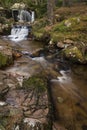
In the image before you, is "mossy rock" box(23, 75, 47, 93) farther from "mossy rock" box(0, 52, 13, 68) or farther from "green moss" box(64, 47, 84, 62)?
"green moss" box(64, 47, 84, 62)

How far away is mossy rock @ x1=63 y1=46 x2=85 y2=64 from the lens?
12676mm

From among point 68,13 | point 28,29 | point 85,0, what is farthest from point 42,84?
point 85,0

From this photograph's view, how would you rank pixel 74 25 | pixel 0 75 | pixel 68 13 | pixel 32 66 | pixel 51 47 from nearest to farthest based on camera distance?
pixel 0 75
pixel 32 66
pixel 51 47
pixel 74 25
pixel 68 13

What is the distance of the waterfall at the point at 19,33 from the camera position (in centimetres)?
1877

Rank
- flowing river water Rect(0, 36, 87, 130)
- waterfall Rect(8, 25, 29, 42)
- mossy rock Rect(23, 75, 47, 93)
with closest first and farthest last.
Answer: flowing river water Rect(0, 36, 87, 130)
mossy rock Rect(23, 75, 47, 93)
waterfall Rect(8, 25, 29, 42)

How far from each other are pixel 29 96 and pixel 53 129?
1.50 meters

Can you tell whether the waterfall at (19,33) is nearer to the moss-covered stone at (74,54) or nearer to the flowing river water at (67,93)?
the flowing river water at (67,93)

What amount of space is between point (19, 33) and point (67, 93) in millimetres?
11782

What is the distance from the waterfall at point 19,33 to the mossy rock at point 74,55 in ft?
21.3

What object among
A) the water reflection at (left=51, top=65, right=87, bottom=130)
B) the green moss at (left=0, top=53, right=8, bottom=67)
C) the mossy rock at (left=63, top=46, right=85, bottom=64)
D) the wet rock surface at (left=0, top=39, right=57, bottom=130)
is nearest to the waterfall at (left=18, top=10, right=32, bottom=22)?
the mossy rock at (left=63, top=46, right=85, bottom=64)

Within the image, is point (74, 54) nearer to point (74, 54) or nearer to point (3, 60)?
point (74, 54)

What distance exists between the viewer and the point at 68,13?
22.7 m

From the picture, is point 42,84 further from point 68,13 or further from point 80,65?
point 68,13

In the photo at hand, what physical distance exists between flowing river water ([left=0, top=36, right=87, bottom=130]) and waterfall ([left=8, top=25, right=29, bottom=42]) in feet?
15.0
